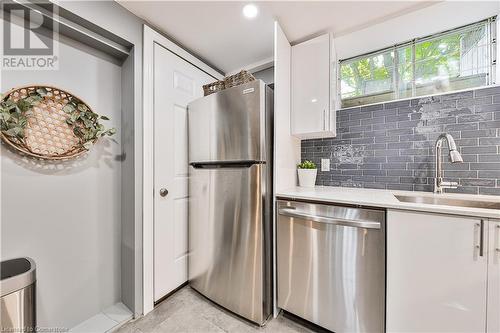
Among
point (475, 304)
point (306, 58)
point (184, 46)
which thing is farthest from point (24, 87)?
point (475, 304)

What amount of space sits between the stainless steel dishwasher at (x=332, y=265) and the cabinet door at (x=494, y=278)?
40 cm

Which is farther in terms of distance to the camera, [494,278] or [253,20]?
→ [253,20]

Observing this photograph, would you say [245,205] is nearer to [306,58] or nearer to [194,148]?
[194,148]

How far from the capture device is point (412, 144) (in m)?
1.62

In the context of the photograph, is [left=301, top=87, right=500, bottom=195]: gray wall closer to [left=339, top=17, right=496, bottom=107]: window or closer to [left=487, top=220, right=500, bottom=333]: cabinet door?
[left=339, top=17, right=496, bottom=107]: window

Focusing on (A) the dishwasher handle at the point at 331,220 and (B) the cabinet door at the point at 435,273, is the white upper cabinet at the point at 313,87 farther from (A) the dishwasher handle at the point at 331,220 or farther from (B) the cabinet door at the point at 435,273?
(B) the cabinet door at the point at 435,273

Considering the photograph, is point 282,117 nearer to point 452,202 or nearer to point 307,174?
point 307,174

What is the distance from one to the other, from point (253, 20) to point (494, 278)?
81.3 inches

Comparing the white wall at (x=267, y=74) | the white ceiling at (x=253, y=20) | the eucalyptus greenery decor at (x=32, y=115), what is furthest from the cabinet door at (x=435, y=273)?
the eucalyptus greenery decor at (x=32, y=115)

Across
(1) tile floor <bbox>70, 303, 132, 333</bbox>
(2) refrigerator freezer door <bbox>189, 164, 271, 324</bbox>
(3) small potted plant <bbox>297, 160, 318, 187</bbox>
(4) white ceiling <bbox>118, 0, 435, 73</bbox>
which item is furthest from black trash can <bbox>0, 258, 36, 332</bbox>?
(3) small potted plant <bbox>297, 160, 318, 187</bbox>

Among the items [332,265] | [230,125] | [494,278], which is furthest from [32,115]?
[494,278]

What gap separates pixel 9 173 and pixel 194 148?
112 centimetres

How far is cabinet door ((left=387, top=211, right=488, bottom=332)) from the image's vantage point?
3.03 feet

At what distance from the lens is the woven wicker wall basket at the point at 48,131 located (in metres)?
1.12
